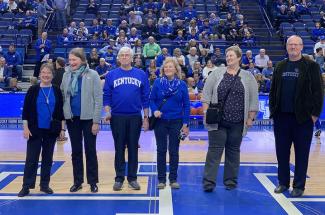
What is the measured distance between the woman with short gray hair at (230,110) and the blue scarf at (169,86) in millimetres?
400

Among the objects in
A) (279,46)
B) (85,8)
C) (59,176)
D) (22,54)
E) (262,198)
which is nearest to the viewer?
(262,198)

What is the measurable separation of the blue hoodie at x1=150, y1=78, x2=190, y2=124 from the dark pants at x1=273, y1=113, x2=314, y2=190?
1124mm

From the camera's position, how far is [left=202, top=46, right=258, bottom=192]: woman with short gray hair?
6.27m

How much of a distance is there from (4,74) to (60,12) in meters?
5.31

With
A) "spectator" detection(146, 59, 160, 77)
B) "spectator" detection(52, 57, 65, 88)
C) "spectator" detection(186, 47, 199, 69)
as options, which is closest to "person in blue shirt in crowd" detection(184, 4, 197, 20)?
"spectator" detection(186, 47, 199, 69)

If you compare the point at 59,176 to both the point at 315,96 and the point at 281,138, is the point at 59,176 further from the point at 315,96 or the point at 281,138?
the point at 315,96

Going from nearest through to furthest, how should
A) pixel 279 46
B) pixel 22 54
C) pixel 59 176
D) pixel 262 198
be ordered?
pixel 262 198 → pixel 59 176 → pixel 22 54 → pixel 279 46

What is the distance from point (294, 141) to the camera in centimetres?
618

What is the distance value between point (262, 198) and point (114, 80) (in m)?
2.26

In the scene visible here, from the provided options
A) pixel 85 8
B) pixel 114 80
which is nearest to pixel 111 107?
pixel 114 80

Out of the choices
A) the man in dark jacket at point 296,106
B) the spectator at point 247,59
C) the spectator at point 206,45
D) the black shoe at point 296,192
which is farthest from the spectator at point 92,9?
the black shoe at point 296,192

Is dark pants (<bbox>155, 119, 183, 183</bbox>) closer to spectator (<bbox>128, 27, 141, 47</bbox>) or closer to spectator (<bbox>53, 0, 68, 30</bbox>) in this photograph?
spectator (<bbox>128, 27, 141, 47</bbox>)

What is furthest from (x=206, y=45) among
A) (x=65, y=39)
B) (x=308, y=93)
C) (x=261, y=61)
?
(x=308, y=93)

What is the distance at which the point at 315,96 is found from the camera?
19.7ft
